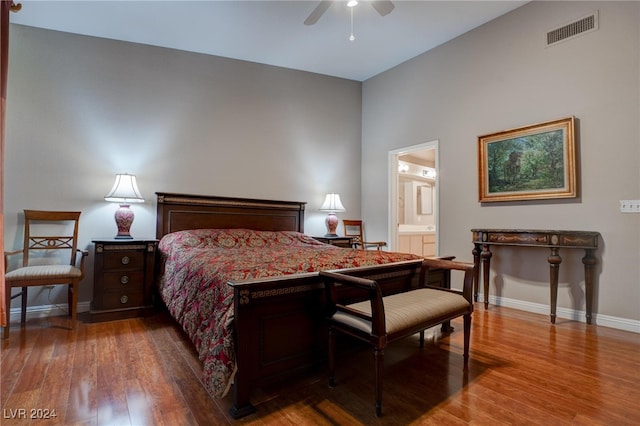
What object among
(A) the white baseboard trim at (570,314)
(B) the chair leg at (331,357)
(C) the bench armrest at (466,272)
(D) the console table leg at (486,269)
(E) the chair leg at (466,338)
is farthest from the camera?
(D) the console table leg at (486,269)

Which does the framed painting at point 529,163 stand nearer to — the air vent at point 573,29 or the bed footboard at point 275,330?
the air vent at point 573,29

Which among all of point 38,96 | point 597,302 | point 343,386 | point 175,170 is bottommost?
point 343,386

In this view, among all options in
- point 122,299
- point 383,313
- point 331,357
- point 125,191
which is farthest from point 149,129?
point 383,313

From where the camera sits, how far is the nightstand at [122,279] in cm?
305

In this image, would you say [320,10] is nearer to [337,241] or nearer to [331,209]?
[331,209]

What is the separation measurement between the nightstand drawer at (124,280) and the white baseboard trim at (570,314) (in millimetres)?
3801

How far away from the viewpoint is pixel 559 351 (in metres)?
2.39

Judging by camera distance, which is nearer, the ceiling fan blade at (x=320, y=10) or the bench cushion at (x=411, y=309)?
the bench cushion at (x=411, y=309)

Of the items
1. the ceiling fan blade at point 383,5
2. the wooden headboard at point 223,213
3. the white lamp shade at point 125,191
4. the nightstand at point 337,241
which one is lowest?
the nightstand at point 337,241

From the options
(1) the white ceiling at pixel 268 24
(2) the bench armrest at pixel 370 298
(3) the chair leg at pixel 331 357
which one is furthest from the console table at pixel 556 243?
(1) the white ceiling at pixel 268 24

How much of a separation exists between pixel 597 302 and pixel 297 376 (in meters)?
2.93

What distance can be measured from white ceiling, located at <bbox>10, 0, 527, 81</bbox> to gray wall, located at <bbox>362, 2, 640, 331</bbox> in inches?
15.1

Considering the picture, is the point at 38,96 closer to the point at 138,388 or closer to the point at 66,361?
the point at 66,361

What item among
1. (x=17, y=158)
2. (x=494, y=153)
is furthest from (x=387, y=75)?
(x=17, y=158)
